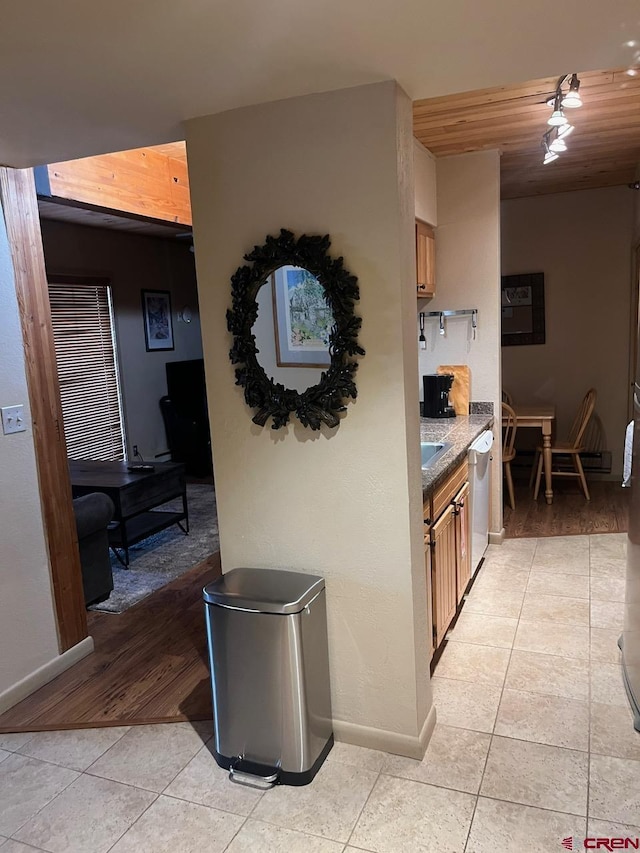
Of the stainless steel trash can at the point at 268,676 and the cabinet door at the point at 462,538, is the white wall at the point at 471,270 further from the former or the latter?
the stainless steel trash can at the point at 268,676

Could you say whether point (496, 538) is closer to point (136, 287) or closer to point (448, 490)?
point (448, 490)

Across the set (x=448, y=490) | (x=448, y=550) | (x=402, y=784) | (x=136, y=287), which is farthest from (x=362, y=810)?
(x=136, y=287)

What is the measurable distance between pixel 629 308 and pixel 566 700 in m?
4.06

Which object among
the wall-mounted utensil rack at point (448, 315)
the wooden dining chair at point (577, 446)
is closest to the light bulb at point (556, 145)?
the wall-mounted utensil rack at point (448, 315)

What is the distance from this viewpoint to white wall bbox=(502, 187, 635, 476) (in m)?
A: 5.63

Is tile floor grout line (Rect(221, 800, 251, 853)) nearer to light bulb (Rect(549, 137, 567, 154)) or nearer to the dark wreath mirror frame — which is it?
the dark wreath mirror frame

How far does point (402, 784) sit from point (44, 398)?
2154 millimetres

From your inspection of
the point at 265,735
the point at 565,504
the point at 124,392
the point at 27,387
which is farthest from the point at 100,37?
the point at 124,392

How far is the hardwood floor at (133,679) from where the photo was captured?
2607 mm

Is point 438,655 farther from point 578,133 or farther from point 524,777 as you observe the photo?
point 578,133

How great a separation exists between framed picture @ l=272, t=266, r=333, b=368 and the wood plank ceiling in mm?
1480

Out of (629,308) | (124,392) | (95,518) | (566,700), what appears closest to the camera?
(566,700)

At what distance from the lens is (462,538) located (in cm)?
326

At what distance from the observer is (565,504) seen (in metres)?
5.17
